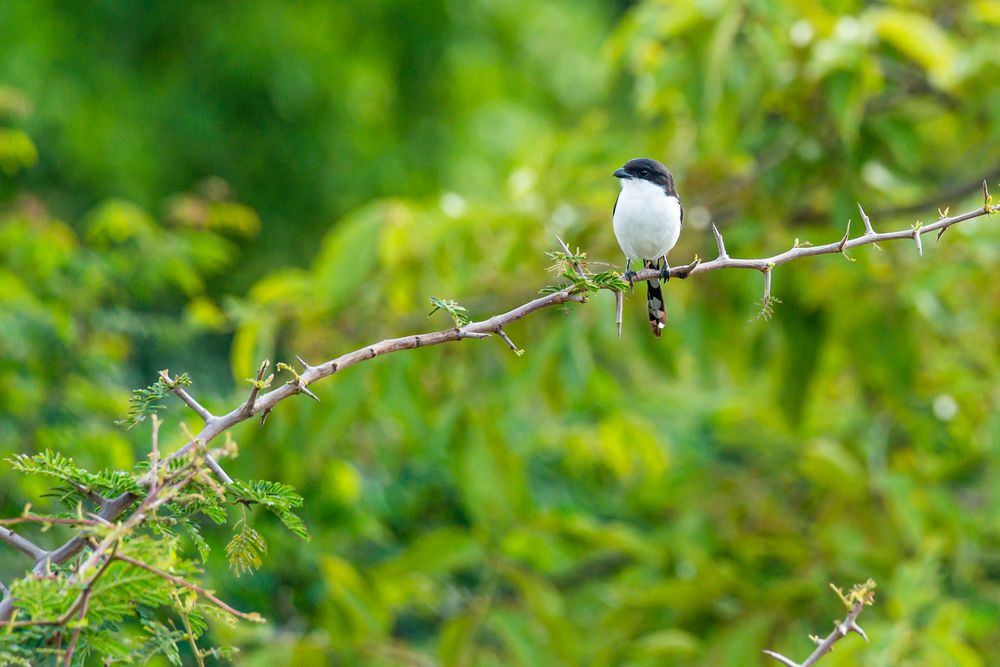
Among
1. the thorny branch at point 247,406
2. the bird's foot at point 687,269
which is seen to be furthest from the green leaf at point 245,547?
the bird's foot at point 687,269

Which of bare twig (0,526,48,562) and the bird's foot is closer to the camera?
bare twig (0,526,48,562)

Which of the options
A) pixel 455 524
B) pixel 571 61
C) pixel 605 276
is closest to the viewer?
pixel 605 276

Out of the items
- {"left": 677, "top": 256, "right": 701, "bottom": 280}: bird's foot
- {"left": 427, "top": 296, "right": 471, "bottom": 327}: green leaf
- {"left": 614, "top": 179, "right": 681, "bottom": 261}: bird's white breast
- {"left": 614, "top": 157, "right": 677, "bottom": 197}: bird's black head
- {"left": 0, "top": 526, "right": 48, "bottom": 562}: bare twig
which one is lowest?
{"left": 0, "top": 526, "right": 48, "bottom": 562}: bare twig

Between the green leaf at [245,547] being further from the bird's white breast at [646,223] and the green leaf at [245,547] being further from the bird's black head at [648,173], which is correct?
the bird's black head at [648,173]

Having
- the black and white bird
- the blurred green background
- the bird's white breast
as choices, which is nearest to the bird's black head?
the black and white bird

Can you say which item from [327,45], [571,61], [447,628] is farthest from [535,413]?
[571,61]

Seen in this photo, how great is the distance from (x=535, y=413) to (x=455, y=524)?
2.78 feet

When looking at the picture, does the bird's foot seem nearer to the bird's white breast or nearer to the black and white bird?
the black and white bird

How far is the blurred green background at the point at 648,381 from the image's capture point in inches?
188

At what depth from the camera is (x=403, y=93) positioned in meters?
13.1

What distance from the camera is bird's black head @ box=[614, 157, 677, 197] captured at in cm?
389

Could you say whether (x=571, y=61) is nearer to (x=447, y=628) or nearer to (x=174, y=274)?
(x=174, y=274)

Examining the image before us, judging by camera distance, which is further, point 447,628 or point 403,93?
point 403,93

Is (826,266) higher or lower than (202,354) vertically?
lower
